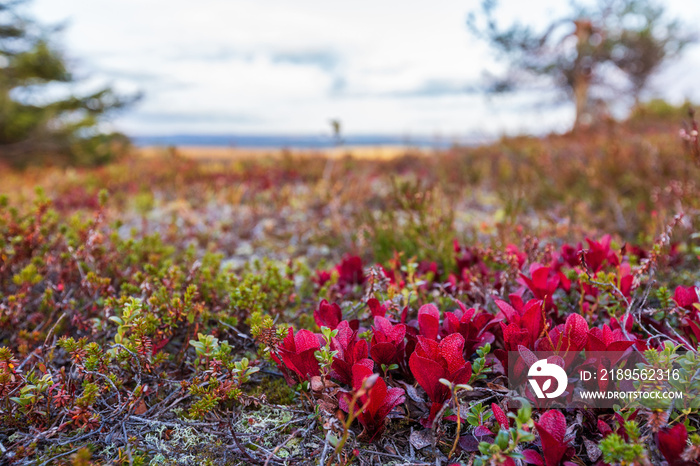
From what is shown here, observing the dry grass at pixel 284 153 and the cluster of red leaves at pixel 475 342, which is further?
the dry grass at pixel 284 153

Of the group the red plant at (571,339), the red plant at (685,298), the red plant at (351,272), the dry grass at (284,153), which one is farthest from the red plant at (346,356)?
the dry grass at (284,153)

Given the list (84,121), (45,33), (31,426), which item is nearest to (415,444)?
(31,426)

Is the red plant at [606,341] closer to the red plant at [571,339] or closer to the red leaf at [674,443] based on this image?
the red plant at [571,339]

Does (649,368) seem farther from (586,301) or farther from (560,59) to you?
(560,59)

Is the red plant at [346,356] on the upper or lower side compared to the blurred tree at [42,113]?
lower

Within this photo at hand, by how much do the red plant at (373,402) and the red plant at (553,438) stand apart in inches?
18.7

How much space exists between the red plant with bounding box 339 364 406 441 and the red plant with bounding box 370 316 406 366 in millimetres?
160

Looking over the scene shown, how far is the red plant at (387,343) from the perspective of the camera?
5.55ft

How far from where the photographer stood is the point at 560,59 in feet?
58.1

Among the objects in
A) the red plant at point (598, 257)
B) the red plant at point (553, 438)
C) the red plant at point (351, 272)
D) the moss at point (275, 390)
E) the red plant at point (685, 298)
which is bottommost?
the moss at point (275, 390)

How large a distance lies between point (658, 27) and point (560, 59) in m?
5.35

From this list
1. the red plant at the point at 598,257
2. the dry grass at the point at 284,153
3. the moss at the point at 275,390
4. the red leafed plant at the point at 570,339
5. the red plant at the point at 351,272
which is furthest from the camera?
the dry grass at the point at 284,153

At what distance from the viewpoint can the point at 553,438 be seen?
1.34 meters

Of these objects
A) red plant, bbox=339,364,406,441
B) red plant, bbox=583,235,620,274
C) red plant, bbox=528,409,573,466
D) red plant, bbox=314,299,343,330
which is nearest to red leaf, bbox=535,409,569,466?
red plant, bbox=528,409,573,466
